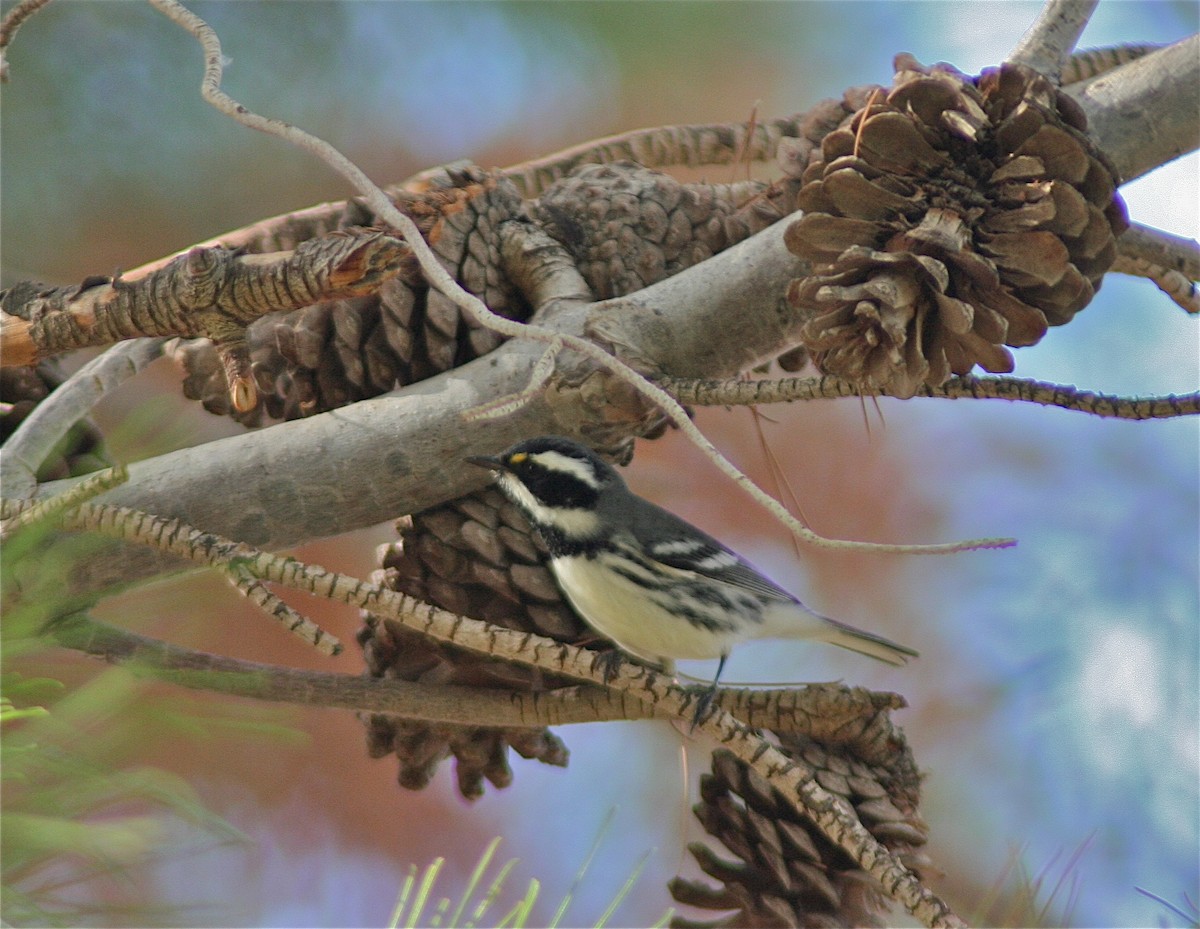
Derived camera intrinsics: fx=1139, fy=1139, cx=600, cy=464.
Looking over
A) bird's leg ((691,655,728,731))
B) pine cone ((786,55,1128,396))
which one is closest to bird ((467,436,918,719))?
bird's leg ((691,655,728,731))

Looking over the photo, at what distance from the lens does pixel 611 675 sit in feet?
2.12

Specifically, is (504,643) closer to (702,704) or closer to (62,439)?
(702,704)

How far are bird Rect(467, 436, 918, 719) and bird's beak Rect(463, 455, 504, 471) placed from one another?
4 cm

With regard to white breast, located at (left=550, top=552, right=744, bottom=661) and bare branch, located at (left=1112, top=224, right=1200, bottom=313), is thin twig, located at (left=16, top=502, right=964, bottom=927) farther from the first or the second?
bare branch, located at (left=1112, top=224, right=1200, bottom=313)

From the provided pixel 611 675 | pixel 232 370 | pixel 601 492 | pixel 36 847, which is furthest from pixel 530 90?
pixel 36 847

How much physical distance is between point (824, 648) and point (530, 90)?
2.59ft

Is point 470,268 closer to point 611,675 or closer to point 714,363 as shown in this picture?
point 714,363

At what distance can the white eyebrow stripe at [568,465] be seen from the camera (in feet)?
2.64

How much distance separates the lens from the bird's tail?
103 cm

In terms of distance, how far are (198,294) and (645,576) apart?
0.46m

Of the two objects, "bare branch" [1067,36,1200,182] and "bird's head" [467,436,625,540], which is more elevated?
"bare branch" [1067,36,1200,182]

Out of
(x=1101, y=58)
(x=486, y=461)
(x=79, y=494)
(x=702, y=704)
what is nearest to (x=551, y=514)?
(x=486, y=461)

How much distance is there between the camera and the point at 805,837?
0.70m

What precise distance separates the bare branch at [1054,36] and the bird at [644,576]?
15.3 inches
